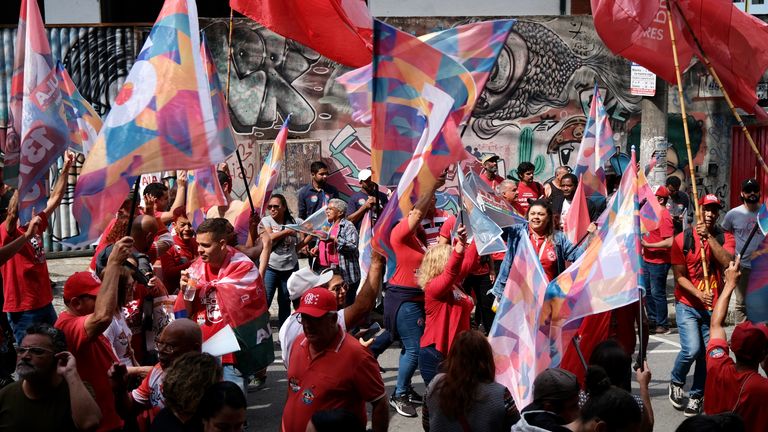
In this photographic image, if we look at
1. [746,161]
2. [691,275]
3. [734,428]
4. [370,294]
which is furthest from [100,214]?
[746,161]

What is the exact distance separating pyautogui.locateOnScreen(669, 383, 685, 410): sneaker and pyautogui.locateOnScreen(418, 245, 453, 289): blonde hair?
241 cm

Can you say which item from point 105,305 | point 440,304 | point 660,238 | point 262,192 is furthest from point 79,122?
point 660,238

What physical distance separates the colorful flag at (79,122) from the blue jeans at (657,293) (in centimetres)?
617

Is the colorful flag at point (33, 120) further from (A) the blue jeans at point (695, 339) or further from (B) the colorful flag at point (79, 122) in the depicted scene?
(A) the blue jeans at point (695, 339)

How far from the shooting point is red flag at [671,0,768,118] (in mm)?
8086

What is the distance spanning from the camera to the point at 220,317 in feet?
22.1

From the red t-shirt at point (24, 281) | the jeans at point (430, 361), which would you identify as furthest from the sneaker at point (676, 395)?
the red t-shirt at point (24, 281)

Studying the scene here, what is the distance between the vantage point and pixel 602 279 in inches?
242

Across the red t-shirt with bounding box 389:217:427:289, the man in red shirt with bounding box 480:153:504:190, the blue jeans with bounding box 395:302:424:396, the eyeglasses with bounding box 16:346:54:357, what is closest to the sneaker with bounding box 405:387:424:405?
the blue jeans with bounding box 395:302:424:396

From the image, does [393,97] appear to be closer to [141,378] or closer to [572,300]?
[572,300]

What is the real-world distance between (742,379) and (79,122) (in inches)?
272

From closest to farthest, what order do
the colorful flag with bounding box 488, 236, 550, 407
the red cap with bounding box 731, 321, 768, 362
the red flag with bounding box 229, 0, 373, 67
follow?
the red cap with bounding box 731, 321, 768, 362 < the colorful flag with bounding box 488, 236, 550, 407 < the red flag with bounding box 229, 0, 373, 67

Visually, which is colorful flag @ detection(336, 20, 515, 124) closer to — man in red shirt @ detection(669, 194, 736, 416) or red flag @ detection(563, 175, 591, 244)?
red flag @ detection(563, 175, 591, 244)

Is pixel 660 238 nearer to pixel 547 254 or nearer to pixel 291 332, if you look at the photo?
pixel 547 254
